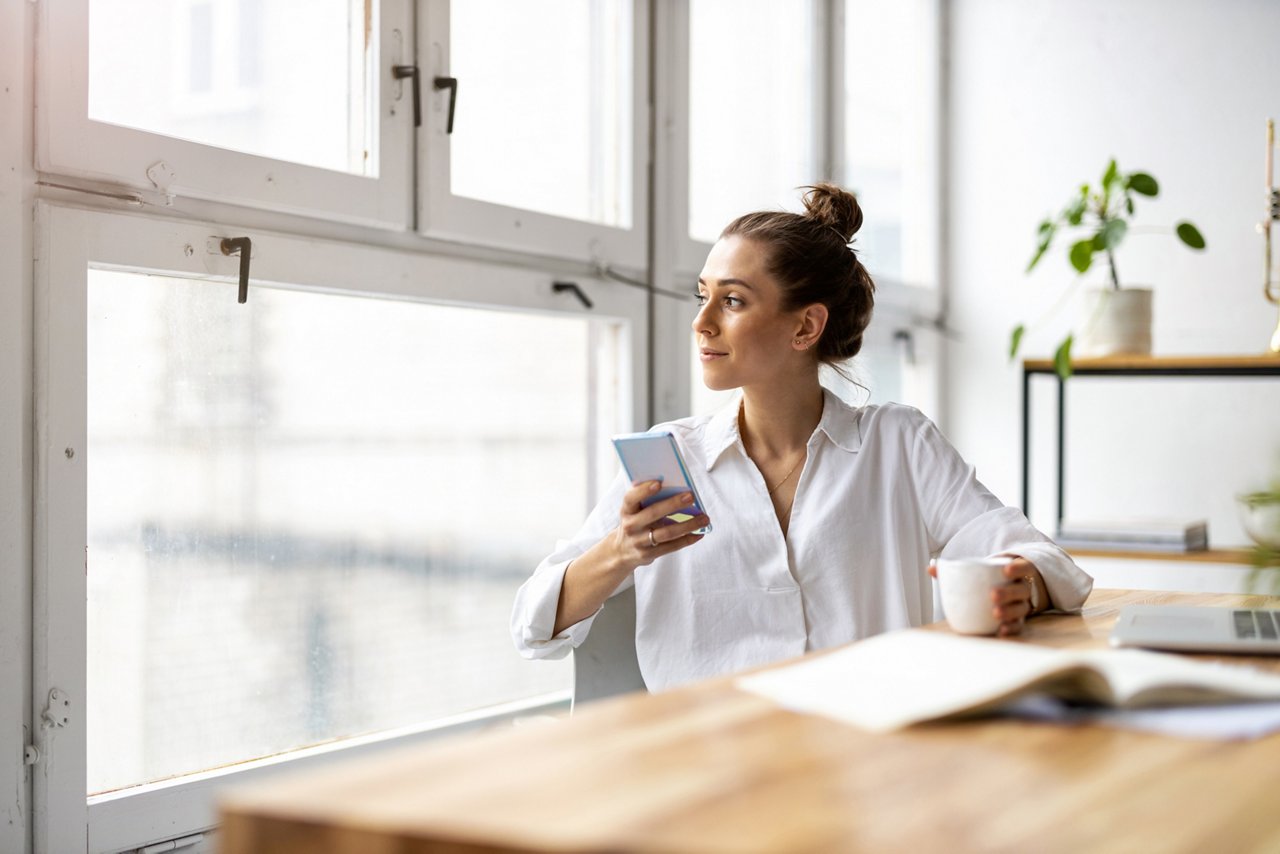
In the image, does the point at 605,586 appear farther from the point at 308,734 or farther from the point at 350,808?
the point at 350,808

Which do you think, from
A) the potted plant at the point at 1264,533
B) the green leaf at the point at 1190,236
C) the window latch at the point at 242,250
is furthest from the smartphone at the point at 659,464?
the green leaf at the point at 1190,236

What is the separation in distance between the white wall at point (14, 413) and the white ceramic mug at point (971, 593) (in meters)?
1.05

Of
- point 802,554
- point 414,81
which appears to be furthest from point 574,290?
point 802,554

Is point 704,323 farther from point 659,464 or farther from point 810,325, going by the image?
point 659,464

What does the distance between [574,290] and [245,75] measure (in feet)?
2.39

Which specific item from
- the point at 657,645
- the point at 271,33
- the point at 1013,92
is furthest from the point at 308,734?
the point at 1013,92

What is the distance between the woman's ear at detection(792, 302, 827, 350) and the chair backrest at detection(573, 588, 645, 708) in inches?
18.3

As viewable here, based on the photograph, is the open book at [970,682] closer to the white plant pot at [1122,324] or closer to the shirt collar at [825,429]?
the shirt collar at [825,429]

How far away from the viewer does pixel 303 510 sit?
1.87m

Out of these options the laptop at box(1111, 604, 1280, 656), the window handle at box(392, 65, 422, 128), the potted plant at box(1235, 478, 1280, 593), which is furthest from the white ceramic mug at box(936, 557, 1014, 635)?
the window handle at box(392, 65, 422, 128)

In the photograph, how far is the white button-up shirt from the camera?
1.74m

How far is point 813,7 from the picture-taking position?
10.3 ft

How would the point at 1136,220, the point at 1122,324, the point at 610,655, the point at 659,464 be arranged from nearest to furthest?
the point at 659,464, the point at 610,655, the point at 1122,324, the point at 1136,220

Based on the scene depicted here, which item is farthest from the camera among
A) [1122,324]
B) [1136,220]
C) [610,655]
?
[1136,220]
